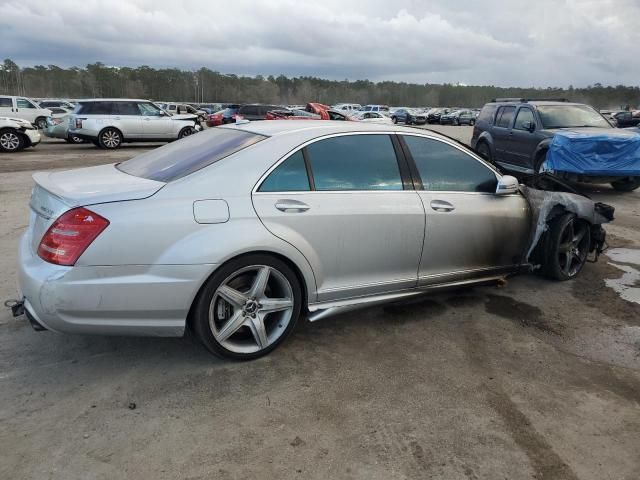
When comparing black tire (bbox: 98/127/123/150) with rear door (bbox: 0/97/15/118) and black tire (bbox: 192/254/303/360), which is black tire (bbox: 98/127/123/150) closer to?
rear door (bbox: 0/97/15/118)

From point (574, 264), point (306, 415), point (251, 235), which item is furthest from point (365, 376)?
point (574, 264)

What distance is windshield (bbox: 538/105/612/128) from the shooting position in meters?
10.0

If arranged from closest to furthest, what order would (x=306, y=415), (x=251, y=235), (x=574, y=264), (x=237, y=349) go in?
1. (x=306, y=415)
2. (x=251, y=235)
3. (x=237, y=349)
4. (x=574, y=264)

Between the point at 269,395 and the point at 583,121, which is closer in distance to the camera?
the point at 269,395

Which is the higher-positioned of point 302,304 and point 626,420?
point 302,304

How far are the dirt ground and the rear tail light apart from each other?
80 centimetres

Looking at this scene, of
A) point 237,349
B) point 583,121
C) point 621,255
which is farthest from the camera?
point 583,121

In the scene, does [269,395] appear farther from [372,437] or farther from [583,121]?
[583,121]

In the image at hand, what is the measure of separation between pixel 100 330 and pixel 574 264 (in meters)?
4.44

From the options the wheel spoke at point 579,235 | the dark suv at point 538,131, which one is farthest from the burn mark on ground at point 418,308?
the dark suv at point 538,131

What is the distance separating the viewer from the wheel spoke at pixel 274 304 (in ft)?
10.7

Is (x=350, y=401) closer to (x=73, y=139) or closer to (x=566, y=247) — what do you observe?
(x=566, y=247)

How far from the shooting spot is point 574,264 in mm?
5133

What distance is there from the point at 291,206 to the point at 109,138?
16160mm
